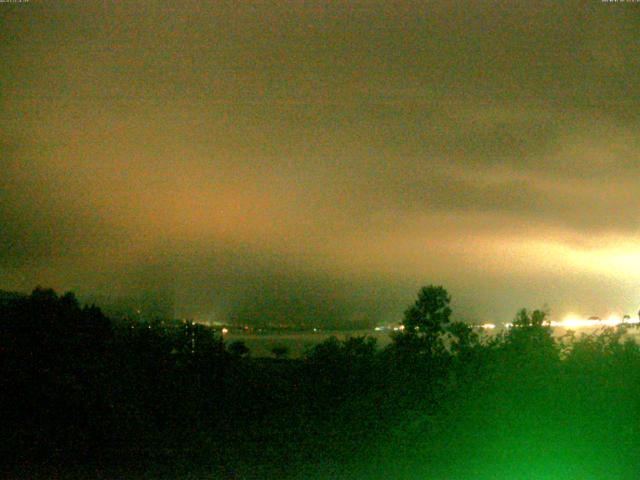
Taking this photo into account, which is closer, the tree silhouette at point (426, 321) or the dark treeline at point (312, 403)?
the dark treeline at point (312, 403)

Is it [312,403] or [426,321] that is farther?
[426,321]

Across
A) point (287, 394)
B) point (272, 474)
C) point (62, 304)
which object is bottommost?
point (272, 474)

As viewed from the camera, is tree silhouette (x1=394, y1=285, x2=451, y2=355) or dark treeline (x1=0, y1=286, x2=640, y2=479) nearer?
dark treeline (x1=0, y1=286, x2=640, y2=479)

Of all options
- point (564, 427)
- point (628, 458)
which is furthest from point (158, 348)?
point (628, 458)

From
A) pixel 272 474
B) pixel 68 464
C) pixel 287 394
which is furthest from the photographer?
pixel 287 394

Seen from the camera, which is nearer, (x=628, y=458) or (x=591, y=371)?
(x=628, y=458)

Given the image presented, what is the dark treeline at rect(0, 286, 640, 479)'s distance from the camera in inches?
467

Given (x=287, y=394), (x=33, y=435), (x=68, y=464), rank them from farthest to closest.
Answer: (x=287, y=394), (x=33, y=435), (x=68, y=464)

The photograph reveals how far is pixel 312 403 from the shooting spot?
1433cm

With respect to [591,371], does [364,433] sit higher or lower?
lower

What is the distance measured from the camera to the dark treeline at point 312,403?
11.9 m

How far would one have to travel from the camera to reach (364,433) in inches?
523

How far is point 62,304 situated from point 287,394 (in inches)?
187

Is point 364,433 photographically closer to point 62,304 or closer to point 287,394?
point 287,394
